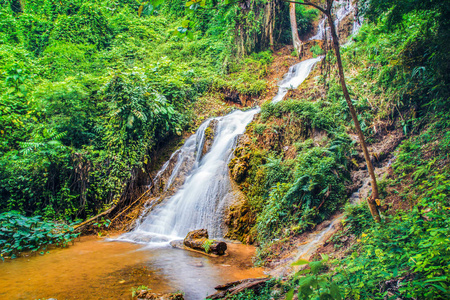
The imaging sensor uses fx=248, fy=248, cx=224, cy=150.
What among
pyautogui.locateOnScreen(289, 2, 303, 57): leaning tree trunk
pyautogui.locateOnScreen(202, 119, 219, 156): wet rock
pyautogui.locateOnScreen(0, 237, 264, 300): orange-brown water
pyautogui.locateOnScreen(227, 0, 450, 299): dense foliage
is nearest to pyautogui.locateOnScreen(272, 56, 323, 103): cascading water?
pyautogui.locateOnScreen(289, 2, 303, 57): leaning tree trunk

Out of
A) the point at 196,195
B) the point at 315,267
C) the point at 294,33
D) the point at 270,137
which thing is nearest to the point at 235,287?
the point at 315,267

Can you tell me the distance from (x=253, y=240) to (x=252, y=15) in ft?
54.6

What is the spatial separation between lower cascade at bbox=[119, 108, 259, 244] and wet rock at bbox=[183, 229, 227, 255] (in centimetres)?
81

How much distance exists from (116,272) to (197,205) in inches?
153

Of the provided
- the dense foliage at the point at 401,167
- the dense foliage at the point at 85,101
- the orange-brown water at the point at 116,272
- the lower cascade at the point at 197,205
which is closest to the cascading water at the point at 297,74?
the dense foliage at the point at 85,101

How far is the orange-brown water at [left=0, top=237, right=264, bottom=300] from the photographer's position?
4117mm

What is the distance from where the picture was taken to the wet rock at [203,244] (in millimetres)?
6152

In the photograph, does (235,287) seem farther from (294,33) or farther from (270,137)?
(294,33)

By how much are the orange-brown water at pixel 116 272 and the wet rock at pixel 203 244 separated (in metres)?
0.24

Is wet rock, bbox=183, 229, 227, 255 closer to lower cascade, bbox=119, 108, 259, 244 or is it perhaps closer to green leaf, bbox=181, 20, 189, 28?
lower cascade, bbox=119, 108, 259, 244

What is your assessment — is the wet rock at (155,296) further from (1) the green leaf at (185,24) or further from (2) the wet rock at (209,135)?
(2) the wet rock at (209,135)

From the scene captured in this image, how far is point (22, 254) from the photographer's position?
5973mm

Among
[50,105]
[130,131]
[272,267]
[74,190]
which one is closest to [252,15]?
[130,131]

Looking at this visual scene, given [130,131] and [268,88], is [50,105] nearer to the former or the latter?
[130,131]
